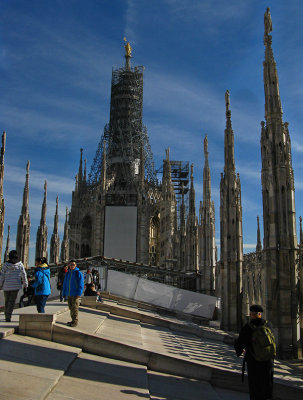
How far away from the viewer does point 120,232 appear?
4503 cm

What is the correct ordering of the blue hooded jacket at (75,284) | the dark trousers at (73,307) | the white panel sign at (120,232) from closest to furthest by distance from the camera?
1. the dark trousers at (73,307)
2. the blue hooded jacket at (75,284)
3. the white panel sign at (120,232)

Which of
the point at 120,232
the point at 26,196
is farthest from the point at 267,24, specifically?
the point at 120,232

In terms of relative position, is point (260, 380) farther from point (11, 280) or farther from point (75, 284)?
point (11, 280)

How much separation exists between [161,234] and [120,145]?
1394 cm

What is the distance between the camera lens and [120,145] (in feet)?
169

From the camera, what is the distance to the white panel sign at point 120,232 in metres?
44.7

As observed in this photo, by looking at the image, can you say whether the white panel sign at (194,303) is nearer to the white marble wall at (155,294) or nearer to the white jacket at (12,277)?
the white marble wall at (155,294)

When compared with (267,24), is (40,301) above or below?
below

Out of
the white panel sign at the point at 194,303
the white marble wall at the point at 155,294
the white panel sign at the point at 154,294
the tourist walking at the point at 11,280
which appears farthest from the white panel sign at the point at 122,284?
the tourist walking at the point at 11,280

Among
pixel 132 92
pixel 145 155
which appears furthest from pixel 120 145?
pixel 132 92

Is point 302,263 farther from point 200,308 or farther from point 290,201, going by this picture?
point 200,308

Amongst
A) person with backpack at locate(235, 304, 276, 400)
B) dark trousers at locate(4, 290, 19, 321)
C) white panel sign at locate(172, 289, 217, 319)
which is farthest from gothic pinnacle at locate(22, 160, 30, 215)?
person with backpack at locate(235, 304, 276, 400)

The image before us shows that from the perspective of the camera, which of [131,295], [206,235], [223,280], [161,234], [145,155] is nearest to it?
[223,280]

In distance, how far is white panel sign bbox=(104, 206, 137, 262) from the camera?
44719mm
